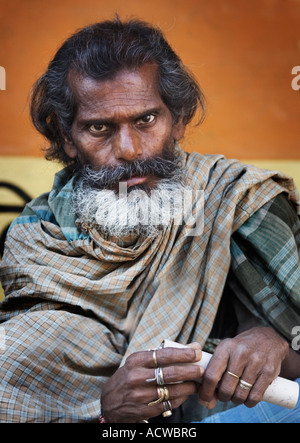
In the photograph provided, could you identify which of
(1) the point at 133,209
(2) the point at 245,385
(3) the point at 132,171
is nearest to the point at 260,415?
(2) the point at 245,385

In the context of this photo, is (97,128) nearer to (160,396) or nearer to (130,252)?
(130,252)

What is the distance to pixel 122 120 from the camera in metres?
2.38

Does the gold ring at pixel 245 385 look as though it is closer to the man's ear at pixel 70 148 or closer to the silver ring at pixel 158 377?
the silver ring at pixel 158 377

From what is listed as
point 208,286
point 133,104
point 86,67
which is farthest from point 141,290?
point 86,67

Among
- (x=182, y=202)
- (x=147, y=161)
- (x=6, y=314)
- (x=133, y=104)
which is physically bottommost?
(x=6, y=314)

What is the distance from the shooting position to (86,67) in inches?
96.3

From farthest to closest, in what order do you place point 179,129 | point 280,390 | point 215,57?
point 215,57
point 179,129
point 280,390

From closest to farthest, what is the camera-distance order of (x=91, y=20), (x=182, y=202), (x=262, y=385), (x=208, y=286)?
(x=262, y=385) < (x=208, y=286) < (x=182, y=202) < (x=91, y=20)

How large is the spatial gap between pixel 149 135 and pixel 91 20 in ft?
2.95

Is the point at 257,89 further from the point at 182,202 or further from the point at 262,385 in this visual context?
the point at 262,385

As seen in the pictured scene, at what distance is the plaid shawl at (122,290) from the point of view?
224cm

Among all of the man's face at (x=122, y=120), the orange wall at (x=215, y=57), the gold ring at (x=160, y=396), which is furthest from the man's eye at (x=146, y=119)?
the gold ring at (x=160, y=396)

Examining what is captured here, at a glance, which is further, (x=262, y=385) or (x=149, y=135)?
(x=149, y=135)

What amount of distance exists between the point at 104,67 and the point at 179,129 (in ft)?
1.46
